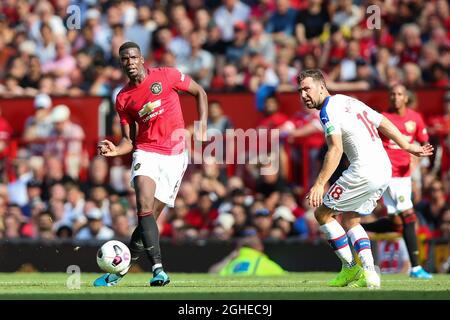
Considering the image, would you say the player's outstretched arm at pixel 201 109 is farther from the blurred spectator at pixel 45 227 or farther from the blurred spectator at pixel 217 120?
the blurred spectator at pixel 45 227

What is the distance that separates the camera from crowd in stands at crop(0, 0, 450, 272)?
17.2 meters

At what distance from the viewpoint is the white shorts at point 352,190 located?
37.2 feet

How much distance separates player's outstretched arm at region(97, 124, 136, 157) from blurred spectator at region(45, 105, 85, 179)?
635 centimetres

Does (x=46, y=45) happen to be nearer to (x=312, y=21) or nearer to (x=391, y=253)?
(x=312, y=21)

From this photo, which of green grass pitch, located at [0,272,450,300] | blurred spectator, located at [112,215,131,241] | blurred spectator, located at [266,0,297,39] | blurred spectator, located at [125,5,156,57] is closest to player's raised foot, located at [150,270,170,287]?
green grass pitch, located at [0,272,450,300]

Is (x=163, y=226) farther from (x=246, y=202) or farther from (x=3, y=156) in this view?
(x=3, y=156)

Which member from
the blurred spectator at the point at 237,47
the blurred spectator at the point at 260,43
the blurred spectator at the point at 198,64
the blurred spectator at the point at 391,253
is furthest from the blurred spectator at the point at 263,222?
the blurred spectator at the point at 237,47

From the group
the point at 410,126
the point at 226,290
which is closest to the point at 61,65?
the point at 410,126

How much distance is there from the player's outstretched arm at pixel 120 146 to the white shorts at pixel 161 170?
0.13 metres

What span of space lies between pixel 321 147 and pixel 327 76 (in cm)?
180

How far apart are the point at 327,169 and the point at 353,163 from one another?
615 mm

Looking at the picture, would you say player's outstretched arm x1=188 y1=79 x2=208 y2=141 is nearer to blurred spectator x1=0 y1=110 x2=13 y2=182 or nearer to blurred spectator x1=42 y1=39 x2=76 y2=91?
blurred spectator x1=0 y1=110 x2=13 y2=182

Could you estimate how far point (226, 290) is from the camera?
445 inches
